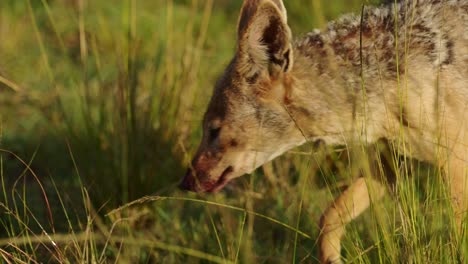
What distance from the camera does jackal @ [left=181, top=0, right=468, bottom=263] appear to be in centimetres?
412

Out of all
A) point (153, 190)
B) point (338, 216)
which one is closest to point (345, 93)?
point (338, 216)

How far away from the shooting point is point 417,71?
4219 millimetres

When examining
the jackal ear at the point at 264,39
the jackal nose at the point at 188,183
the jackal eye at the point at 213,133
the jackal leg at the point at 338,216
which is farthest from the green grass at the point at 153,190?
the jackal ear at the point at 264,39

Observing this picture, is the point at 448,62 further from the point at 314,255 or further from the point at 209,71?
the point at 209,71

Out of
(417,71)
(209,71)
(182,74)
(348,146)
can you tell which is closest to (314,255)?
(348,146)

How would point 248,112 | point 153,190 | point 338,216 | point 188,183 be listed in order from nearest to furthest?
point 248,112 < point 338,216 < point 188,183 < point 153,190

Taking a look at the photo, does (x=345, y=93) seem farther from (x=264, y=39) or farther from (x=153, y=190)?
(x=153, y=190)

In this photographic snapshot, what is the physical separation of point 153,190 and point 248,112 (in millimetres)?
1215

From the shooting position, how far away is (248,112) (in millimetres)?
4531

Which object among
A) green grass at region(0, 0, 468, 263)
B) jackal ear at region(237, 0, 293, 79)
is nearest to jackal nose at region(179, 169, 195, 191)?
green grass at region(0, 0, 468, 263)

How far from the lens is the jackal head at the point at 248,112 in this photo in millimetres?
4293

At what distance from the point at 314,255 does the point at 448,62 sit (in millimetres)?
1298

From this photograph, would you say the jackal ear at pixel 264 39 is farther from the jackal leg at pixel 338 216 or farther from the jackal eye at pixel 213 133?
the jackal leg at pixel 338 216

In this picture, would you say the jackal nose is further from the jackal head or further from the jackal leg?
the jackal leg
